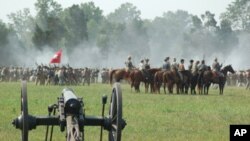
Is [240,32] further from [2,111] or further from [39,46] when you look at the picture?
[2,111]

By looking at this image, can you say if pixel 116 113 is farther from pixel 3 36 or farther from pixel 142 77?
pixel 3 36

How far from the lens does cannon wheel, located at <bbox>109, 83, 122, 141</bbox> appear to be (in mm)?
9172

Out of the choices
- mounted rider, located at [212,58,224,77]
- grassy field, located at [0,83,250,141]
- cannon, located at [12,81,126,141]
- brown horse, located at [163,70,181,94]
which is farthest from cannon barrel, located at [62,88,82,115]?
mounted rider, located at [212,58,224,77]

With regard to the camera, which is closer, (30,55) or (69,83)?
(69,83)

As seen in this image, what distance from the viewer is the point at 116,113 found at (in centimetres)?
979

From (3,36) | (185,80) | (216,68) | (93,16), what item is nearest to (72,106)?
(185,80)

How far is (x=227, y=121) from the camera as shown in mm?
17266

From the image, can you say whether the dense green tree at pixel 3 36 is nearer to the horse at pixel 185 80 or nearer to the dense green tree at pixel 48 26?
the dense green tree at pixel 48 26

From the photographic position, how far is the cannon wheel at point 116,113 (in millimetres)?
9172

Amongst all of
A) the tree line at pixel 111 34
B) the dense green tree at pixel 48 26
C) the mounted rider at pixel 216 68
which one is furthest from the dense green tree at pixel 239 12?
the mounted rider at pixel 216 68

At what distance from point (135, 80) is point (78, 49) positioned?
257 ft

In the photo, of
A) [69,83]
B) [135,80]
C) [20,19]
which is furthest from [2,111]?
[20,19]

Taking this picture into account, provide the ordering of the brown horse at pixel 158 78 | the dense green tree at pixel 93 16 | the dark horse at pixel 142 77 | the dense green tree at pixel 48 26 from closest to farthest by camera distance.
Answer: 1. the brown horse at pixel 158 78
2. the dark horse at pixel 142 77
3. the dense green tree at pixel 48 26
4. the dense green tree at pixel 93 16

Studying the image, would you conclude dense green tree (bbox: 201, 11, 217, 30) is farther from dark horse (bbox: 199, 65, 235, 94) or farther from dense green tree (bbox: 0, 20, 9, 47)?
dark horse (bbox: 199, 65, 235, 94)
